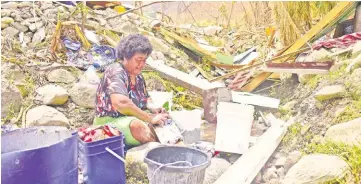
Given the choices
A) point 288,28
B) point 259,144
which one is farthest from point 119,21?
point 259,144

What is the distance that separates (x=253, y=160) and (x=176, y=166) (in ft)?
2.61

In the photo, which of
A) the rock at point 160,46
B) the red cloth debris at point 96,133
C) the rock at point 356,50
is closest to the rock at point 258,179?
the red cloth debris at point 96,133

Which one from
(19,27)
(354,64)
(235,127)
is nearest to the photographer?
(235,127)

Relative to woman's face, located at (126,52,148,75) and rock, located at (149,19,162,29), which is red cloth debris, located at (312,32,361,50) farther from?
rock, located at (149,19,162,29)

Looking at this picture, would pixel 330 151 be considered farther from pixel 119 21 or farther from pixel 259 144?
pixel 119 21

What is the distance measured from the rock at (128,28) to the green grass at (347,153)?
153 inches

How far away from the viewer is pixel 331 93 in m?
3.15

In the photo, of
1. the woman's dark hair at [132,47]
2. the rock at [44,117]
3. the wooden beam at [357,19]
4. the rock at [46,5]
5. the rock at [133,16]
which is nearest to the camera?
the woman's dark hair at [132,47]

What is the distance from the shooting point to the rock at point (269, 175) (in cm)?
260

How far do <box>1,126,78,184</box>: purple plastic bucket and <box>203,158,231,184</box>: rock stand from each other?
901 mm

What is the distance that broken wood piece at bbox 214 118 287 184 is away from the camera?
2396mm

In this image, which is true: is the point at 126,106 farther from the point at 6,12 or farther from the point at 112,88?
the point at 6,12

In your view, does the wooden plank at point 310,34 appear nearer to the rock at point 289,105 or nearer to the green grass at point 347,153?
the rock at point 289,105

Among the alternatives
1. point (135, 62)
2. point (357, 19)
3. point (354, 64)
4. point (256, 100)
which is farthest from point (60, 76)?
point (357, 19)
